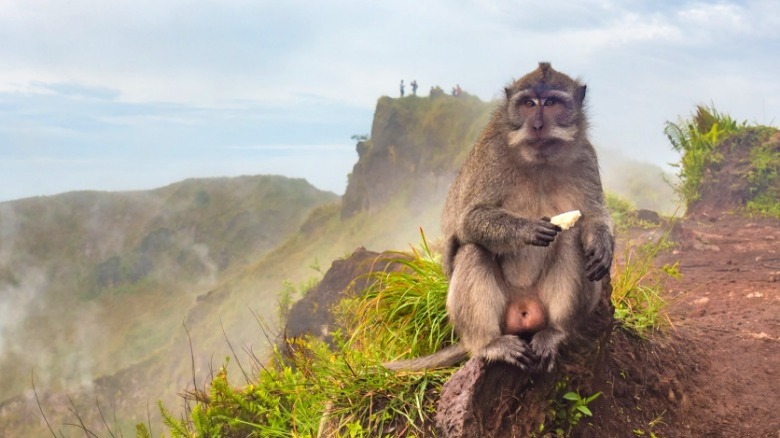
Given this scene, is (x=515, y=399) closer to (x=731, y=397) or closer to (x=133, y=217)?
(x=731, y=397)

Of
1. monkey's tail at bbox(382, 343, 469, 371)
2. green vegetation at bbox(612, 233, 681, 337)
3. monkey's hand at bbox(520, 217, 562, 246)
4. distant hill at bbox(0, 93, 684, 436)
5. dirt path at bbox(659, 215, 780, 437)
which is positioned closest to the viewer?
monkey's hand at bbox(520, 217, 562, 246)

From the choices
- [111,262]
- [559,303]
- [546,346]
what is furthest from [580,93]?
[111,262]

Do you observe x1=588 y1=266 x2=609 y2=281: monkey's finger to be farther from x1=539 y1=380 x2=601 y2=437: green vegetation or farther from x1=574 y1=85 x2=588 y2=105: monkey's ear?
x1=574 y1=85 x2=588 y2=105: monkey's ear

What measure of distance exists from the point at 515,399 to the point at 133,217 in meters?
38.2

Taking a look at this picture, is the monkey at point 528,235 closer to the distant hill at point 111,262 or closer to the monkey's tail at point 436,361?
the monkey's tail at point 436,361

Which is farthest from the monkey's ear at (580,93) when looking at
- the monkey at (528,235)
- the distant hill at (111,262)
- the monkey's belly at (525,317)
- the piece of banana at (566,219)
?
the distant hill at (111,262)

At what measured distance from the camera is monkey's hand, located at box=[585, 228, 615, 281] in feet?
15.1

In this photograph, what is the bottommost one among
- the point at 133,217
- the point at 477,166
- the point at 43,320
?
the point at 43,320

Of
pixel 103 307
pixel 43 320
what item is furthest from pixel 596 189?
pixel 43 320

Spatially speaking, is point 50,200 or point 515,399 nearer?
point 515,399

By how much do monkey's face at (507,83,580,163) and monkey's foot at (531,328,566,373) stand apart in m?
1.28

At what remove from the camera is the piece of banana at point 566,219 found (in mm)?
4770

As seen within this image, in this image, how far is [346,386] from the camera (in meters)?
5.41

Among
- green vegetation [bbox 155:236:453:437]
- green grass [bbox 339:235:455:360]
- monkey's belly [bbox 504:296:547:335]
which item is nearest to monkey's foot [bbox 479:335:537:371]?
monkey's belly [bbox 504:296:547:335]
